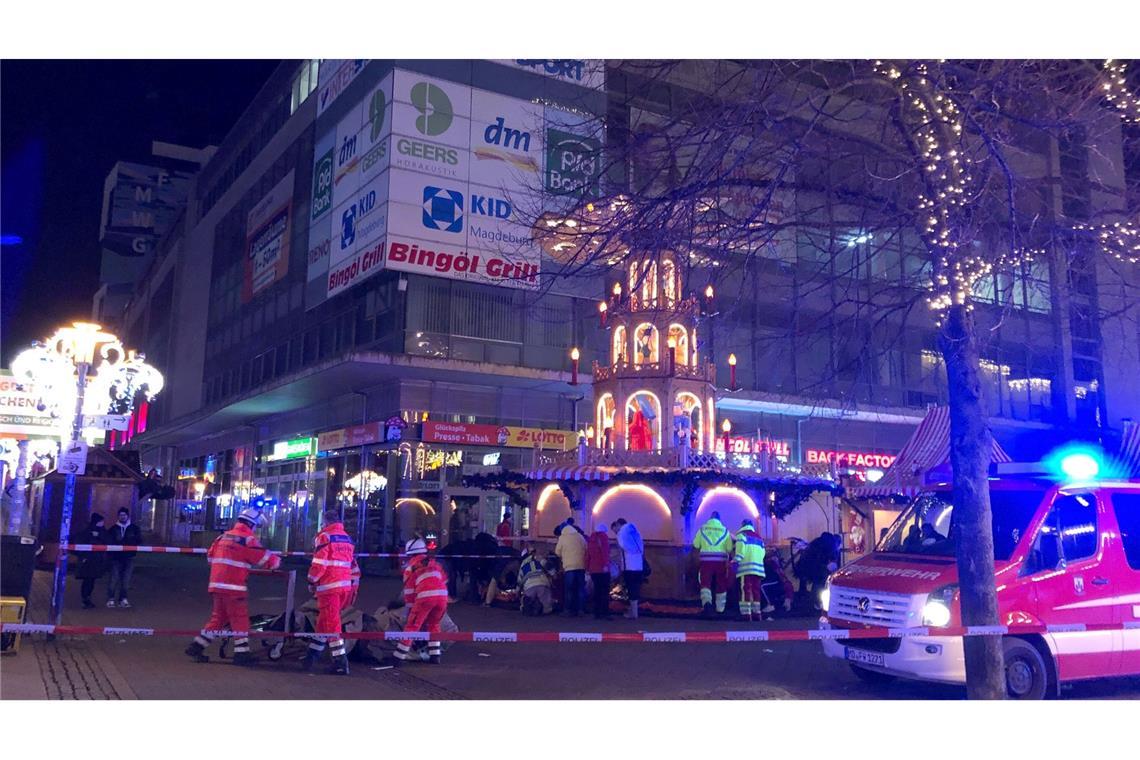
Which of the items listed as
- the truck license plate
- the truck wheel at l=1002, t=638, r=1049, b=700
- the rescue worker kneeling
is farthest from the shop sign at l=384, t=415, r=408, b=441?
the truck wheel at l=1002, t=638, r=1049, b=700

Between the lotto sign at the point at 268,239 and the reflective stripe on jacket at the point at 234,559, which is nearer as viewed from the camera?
the reflective stripe on jacket at the point at 234,559

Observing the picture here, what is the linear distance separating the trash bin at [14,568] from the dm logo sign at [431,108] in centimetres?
1923

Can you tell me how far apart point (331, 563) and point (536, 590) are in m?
7.18

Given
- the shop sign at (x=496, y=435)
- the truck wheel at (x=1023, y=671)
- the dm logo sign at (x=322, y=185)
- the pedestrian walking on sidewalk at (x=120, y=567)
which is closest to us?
the truck wheel at (x=1023, y=671)

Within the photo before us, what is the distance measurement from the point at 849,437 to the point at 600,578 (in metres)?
22.0

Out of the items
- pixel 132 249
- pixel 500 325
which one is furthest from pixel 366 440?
pixel 132 249

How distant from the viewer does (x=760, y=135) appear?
8656 millimetres

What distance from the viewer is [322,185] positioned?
32.7 meters

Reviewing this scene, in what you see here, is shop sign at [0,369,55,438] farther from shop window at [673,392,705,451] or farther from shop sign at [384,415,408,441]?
shop window at [673,392,705,451]

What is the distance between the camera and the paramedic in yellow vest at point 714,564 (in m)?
16.6

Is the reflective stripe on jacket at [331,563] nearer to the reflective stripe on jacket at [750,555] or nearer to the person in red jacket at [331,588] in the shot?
the person in red jacket at [331,588]

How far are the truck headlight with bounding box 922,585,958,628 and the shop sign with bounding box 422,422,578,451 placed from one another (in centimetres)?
1907

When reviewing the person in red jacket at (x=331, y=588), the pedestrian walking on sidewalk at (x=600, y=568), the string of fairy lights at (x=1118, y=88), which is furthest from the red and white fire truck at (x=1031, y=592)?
the pedestrian walking on sidewalk at (x=600, y=568)

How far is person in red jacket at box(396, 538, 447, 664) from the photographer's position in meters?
10.7
